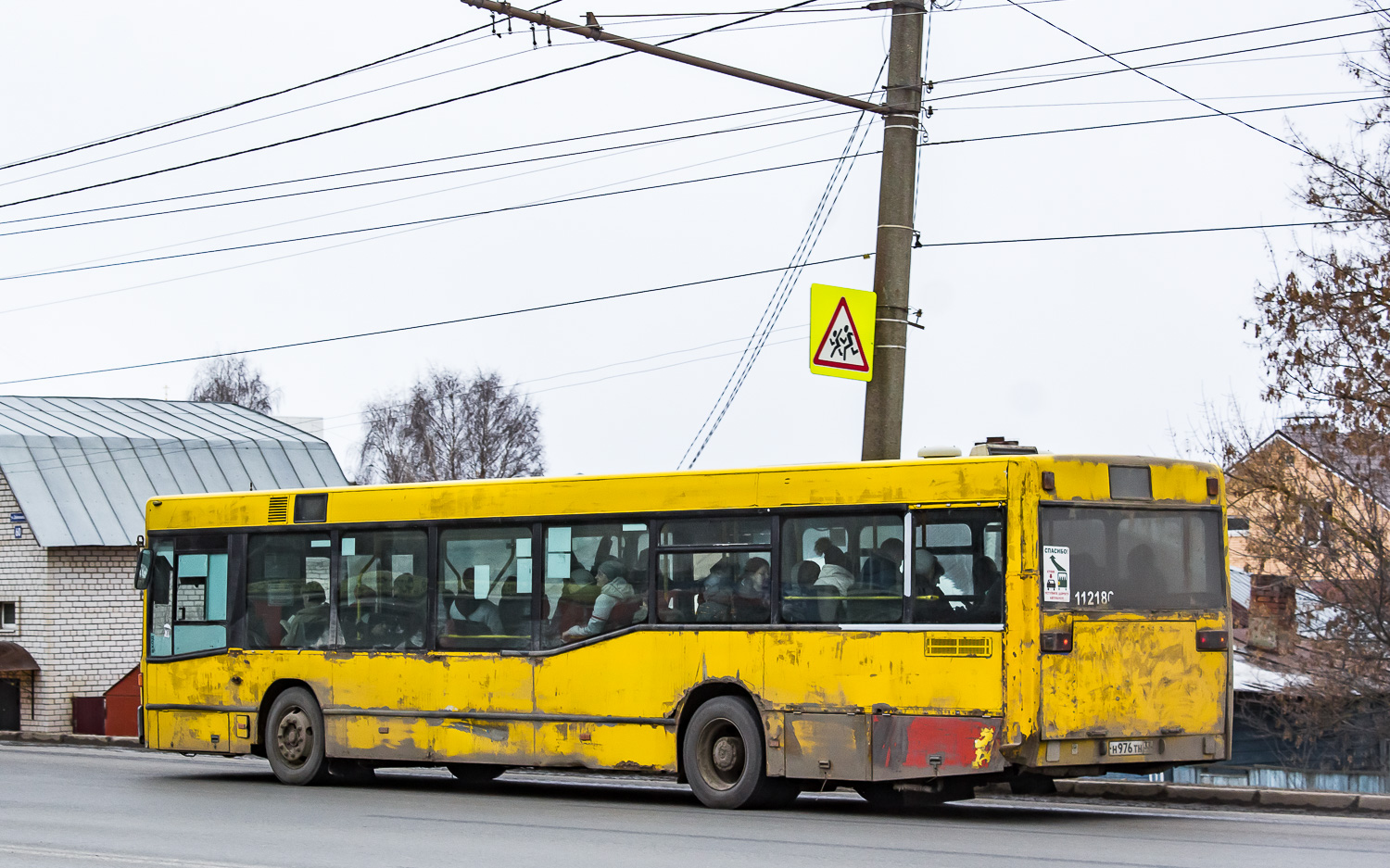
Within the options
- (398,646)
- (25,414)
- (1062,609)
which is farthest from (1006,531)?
(25,414)

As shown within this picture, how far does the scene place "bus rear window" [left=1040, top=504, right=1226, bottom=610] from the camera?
11766 mm

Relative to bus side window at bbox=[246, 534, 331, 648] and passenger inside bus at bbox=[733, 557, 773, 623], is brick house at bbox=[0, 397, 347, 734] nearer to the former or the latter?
bus side window at bbox=[246, 534, 331, 648]

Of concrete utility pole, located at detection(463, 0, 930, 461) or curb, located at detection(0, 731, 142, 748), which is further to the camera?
curb, located at detection(0, 731, 142, 748)

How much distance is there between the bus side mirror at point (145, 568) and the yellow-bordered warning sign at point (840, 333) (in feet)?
24.1

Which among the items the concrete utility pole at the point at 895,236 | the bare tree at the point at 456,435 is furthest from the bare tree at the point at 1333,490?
the bare tree at the point at 456,435

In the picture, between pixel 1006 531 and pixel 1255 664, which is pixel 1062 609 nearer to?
pixel 1006 531

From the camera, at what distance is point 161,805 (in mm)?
14055

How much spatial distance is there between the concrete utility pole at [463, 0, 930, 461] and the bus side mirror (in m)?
7.57

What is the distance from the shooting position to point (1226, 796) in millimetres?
14109

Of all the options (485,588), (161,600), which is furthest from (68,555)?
(485,588)

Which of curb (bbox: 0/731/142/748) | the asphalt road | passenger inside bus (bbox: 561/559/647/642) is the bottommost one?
curb (bbox: 0/731/142/748)

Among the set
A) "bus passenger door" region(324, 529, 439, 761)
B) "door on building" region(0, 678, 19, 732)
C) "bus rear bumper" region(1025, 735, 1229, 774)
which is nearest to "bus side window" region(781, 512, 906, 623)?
"bus rear bumper" region(1025, 735, 1229, 774)

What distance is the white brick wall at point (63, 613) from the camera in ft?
118


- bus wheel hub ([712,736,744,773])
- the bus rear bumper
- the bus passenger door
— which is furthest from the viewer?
the bus passenger door
